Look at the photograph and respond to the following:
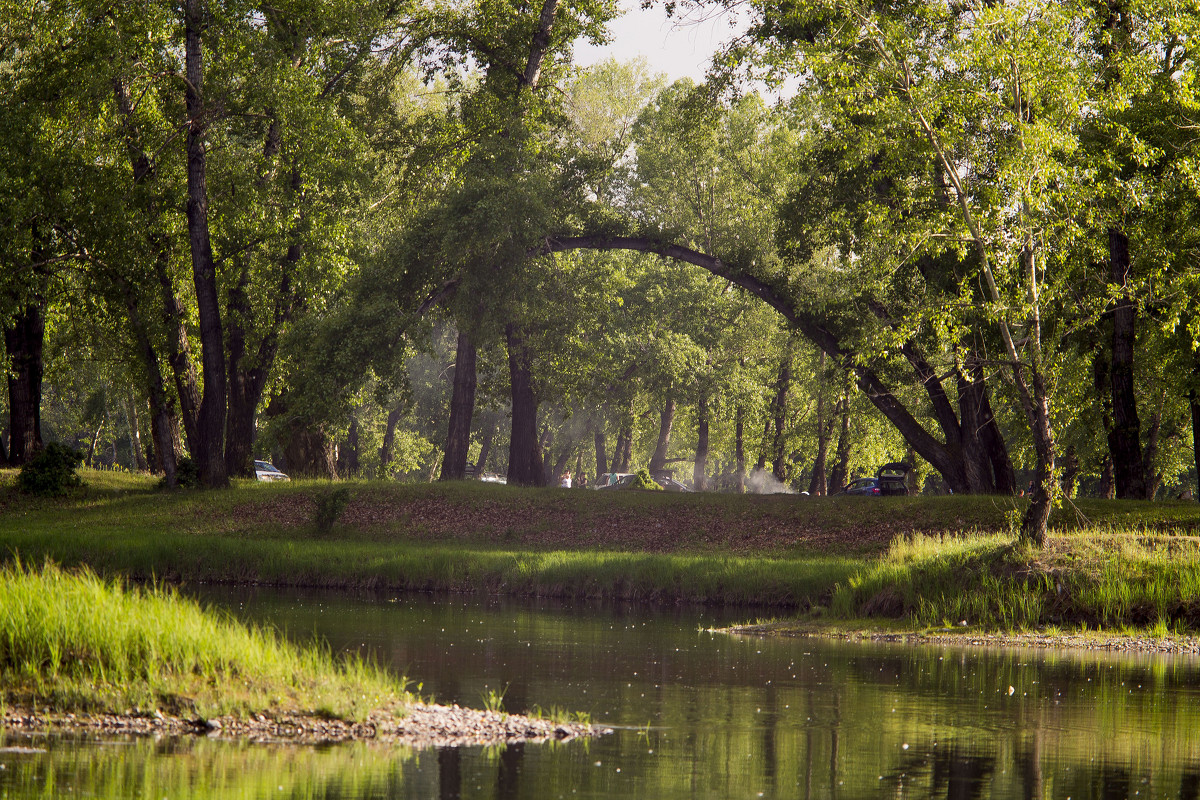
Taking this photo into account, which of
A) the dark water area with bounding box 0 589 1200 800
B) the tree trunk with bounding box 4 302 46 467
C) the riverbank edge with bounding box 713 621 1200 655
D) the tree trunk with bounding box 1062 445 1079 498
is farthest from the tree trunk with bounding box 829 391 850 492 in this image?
the dark water area with bounding box 0 589 1200 800

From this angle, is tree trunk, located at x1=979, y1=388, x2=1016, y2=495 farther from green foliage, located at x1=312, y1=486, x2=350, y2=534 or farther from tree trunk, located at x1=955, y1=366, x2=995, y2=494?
green foliage, located at x1=312, y1=486, x2=350, y2=534

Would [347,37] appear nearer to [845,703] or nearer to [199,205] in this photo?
[199,205]

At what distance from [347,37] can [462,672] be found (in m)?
28.3

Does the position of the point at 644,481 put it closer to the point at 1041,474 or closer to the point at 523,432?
the point at 523,432

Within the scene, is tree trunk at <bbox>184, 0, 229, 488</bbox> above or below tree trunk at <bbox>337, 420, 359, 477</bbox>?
above

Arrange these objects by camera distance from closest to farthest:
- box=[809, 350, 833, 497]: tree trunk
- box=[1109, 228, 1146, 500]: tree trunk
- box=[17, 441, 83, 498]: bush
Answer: box=[1109, 228, 1146, 500]: tree trunk, box=[17, 441, 83, 498]: bush, box=[809, 350, 833, 497]: tree trunk

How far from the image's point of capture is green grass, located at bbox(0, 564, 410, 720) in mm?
10695

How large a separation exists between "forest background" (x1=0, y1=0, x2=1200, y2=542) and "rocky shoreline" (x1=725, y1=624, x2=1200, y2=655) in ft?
8.82

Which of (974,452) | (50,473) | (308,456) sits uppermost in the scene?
(974,452)

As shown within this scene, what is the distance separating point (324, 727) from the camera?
34.7 ft

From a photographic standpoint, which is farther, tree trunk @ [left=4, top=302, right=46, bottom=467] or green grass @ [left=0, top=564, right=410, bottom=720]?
tree trunk @ [left=4, top=302, right=46, bottom=467]

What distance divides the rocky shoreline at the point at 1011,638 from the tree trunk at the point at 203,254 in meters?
20.7

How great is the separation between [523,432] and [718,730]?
29208 millimetres

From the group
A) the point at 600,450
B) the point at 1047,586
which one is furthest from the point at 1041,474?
the point at 600,450
